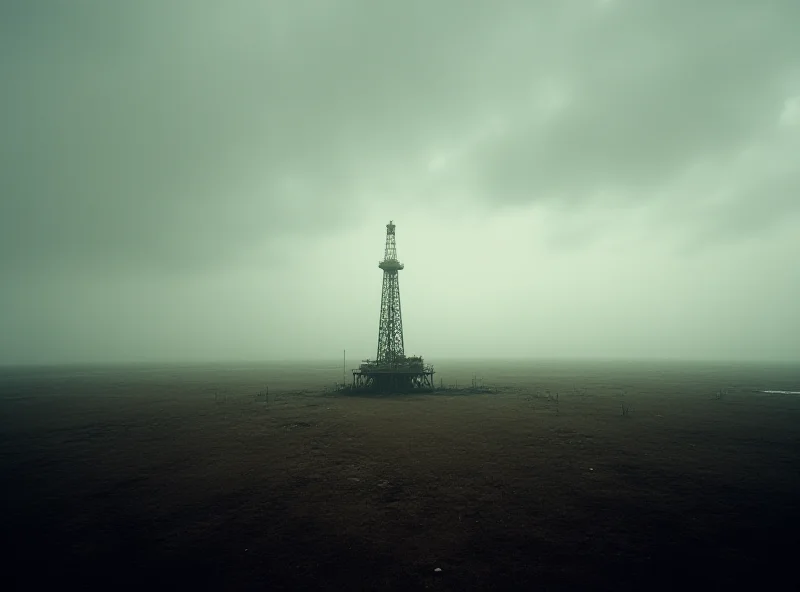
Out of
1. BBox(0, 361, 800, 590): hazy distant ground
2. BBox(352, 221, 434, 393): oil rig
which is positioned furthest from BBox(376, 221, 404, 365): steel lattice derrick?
BBox(0, 361, 800, 590): hazy distant ground

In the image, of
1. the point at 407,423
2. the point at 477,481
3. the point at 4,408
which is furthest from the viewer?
the point at 4,408

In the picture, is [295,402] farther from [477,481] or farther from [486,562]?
[486,562]

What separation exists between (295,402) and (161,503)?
161 ft

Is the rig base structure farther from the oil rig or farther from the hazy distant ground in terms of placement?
the hazy distant ground

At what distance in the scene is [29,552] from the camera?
18.6 metres

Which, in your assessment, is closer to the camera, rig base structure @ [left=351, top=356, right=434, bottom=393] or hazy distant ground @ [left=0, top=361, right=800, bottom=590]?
hazy distant ground @ [left=0, top=361, right=800, bottom=590]

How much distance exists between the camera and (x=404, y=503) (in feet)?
80.7

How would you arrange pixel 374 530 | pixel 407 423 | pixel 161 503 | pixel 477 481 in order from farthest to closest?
pixel 407 423
pixel 477 481
pixel 161 503
pixel 374 530

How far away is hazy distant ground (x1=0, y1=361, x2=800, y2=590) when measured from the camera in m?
17.0

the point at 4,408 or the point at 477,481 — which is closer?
the point at 477,481

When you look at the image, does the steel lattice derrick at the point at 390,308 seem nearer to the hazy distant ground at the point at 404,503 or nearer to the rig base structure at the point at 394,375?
the rig base structure at the point at 394,375

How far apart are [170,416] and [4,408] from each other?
36.7 meters

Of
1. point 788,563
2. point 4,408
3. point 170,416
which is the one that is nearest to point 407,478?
point 788,563

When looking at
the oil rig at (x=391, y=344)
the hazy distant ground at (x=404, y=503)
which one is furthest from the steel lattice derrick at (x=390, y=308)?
the hazy distant ground at (x=404, y=503)
